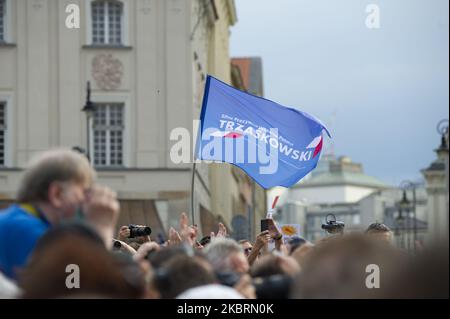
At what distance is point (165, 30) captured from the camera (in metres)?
40.3

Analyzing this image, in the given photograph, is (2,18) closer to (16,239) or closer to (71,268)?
(16,239)

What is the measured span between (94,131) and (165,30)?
340cm

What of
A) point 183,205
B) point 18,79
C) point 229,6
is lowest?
point 183,205

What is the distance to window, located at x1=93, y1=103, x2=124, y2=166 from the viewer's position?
4022cm

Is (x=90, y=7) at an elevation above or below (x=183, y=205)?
above

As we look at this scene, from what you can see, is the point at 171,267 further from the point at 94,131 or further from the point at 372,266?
the point at 94,131

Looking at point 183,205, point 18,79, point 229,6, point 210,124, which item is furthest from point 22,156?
point 229,6

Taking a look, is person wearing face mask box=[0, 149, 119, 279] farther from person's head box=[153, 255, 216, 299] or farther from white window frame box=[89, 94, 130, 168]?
white window frame box=[89, 94, 130, 168]

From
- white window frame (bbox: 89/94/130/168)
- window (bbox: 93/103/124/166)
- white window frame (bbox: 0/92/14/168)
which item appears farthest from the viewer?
window (bbox: 93/103/124/166)

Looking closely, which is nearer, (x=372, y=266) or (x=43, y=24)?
(x=372, y=266)

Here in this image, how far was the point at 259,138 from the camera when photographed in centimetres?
1616

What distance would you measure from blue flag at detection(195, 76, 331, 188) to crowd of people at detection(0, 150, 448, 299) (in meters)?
7.88

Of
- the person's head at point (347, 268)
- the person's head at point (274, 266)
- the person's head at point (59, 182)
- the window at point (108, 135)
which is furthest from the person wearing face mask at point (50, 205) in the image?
the window at point (108, 135)

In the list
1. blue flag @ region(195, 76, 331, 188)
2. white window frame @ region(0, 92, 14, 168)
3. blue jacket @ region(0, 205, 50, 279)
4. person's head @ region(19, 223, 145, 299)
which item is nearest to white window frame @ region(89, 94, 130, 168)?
white window frame @ region(0, 92, 14, 168)
